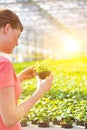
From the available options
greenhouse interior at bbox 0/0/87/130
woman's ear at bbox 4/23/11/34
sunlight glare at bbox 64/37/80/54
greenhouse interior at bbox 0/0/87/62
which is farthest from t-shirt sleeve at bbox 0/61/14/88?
sunlight glare at bbox 64/37/80/54

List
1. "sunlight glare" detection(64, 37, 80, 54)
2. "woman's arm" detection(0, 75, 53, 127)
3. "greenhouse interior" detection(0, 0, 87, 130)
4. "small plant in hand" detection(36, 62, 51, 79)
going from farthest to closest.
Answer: "sunlight glare" detection(64, 37, 80, 54) < "greenhouse interior" detection(0, 0, 87, 130) < "small plant in hand" detection(36, 62, 51, 79) < "woman's arm" detection(0, 75, 53, 127)

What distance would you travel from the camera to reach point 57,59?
2666 centimetres

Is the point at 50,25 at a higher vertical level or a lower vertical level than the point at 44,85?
lower

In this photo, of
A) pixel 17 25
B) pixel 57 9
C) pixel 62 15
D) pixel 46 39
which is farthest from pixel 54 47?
pixel 17 25

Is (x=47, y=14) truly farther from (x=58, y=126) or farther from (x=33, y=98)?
(x=33, y=98)

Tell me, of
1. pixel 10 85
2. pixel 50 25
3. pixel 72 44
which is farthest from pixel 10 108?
pixel 72 44

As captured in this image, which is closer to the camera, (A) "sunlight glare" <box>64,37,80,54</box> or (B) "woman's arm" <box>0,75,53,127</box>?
(B) "woman's arm" <box>0,75,53,127</box>

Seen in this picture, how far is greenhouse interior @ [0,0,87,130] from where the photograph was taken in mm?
5672

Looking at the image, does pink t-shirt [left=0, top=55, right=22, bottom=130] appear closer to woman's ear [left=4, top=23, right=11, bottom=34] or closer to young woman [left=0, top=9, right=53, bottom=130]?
young woman [left=0, top=9, right=53, bottom=130]

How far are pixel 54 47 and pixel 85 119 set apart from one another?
3679 cm

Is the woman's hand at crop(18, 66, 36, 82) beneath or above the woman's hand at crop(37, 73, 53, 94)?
beneath

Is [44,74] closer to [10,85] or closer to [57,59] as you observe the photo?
[10,85]

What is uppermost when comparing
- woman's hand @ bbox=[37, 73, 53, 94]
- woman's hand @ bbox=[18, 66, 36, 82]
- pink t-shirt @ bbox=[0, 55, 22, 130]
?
pink t-shirt @ bbox=[0, 55, 22, 130]

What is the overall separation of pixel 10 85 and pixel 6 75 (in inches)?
2.0
